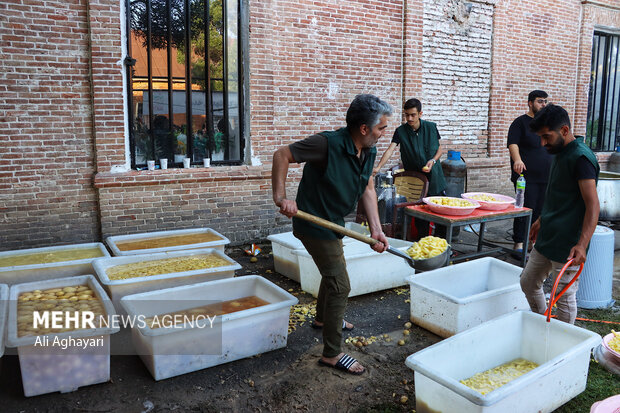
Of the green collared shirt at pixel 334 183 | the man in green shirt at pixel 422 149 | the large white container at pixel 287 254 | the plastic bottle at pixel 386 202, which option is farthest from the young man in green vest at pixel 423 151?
the green collared shirt at pixel 334 183

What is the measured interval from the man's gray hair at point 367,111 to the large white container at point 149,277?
Answer: 201 centimetres

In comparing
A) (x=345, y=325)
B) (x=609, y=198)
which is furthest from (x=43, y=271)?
(x=609, y=198)

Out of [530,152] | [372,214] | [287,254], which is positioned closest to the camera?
[372,214]

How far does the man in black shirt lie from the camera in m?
6.47

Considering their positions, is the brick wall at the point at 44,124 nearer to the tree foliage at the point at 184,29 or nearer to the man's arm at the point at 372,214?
the tree foliage at the point at 184,29

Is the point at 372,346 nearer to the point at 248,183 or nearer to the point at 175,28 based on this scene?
the point at 248,183

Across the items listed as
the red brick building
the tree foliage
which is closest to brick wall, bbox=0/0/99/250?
the red brick building

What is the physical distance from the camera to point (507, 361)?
12.0 ft

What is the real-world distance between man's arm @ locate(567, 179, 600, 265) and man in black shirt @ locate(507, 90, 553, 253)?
3.07 m

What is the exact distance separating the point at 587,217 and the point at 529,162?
3.32 m

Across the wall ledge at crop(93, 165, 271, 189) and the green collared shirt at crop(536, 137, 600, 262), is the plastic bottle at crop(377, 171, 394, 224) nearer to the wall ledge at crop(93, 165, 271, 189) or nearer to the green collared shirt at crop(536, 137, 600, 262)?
the wall ledge at crop(93, 165, 271, 189)

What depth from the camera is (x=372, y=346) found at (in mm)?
4168

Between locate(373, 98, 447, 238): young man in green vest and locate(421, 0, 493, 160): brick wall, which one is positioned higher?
locate(421, 0, 493, 160): brick wall

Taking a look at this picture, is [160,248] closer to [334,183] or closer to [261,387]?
[261,387]
